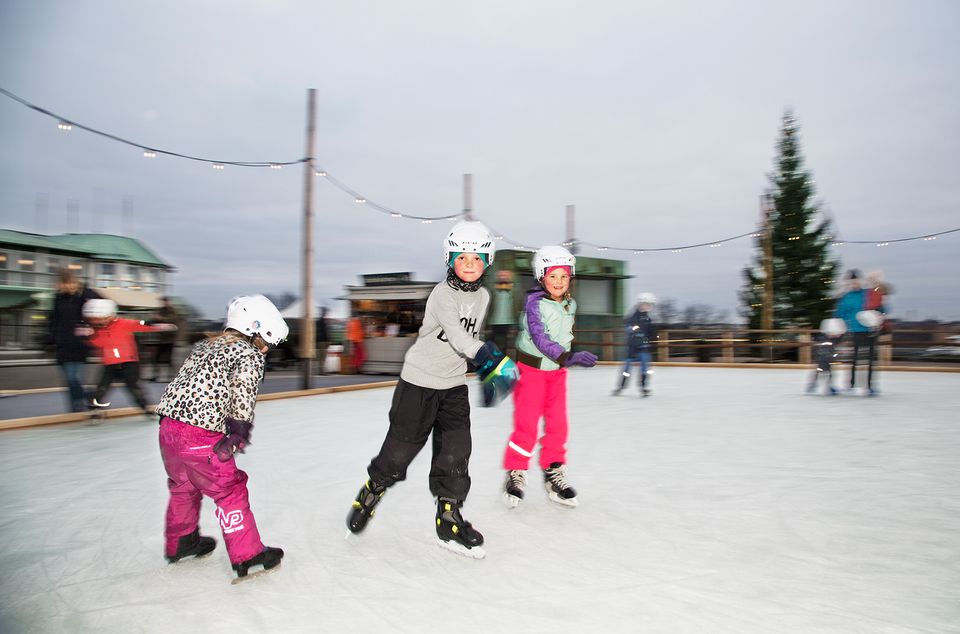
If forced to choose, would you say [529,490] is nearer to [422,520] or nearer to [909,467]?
[422,520]

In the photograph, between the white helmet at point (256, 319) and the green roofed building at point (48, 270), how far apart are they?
19815 mm

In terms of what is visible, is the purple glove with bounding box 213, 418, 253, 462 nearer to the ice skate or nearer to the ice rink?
the ice rink

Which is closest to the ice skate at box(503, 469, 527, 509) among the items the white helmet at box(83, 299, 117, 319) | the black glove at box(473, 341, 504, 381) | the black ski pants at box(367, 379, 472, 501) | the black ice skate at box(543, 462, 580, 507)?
the black ice skate at box(543, 462, 580, 507)

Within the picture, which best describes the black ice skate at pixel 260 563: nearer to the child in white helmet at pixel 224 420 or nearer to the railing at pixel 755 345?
the child in white helmet at pixel 224 420

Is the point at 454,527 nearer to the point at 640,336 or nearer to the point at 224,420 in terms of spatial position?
the point at 224,420

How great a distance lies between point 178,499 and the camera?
8.64ft

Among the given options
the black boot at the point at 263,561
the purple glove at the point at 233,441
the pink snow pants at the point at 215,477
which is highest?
the purple glove at the point at 233,441

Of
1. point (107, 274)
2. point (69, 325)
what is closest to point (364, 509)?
point (69, 325)

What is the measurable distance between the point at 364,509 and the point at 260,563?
53cm

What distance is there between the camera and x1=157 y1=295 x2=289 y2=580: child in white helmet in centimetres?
A: 246

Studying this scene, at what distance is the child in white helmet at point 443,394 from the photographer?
2.90m

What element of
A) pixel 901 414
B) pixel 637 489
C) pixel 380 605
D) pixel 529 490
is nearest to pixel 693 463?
pixel 637 489

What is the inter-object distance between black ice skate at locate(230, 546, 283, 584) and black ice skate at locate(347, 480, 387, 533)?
0.41 meters

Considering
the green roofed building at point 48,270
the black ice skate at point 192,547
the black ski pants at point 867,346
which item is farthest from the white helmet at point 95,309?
the green roofed building at point 48,270
